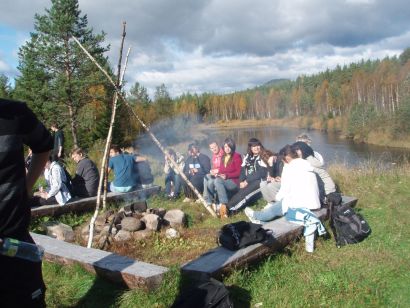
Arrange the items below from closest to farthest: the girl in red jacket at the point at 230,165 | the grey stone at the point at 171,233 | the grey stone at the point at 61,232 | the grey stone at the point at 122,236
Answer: the grey stone at the point at 122,236 < the grey stone at the point at 171,233 < the grey stone at the point at 61,232 < the girl in red jacket at the point at 230,165

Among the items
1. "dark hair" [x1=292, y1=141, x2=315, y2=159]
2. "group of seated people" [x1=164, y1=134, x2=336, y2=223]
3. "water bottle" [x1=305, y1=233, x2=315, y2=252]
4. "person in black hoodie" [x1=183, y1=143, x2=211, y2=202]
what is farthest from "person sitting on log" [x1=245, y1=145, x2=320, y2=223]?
"person in black hoodie" [x1=183, y1=143, x2=211, y2=202]

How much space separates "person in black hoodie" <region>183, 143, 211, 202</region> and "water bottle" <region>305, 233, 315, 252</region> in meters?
3.23

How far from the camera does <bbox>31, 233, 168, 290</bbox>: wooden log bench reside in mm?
3602

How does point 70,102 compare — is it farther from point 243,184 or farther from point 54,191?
point 243,184

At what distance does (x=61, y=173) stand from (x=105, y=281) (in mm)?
3188

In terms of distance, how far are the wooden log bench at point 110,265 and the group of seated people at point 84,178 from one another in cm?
203

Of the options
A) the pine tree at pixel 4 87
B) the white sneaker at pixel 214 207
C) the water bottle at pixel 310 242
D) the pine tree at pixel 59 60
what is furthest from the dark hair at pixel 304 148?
the pine tree at pixel 4 87

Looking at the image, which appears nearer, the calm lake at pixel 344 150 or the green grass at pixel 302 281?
the green grass at pixel 302 281

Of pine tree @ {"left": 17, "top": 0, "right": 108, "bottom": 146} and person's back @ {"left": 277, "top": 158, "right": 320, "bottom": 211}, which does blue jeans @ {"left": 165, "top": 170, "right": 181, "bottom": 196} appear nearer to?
person's back @ {"left": 277, "top": 158, "right": 320, "bottom": 211}

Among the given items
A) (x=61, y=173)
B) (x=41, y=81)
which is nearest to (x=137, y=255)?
(x=61, y=173)

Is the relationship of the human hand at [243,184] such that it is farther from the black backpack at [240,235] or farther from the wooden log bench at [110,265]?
the wooden log bench at [110,265]

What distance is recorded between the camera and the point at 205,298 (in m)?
3.12

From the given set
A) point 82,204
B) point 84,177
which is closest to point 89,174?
point 84,177

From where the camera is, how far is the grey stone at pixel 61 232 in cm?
568
